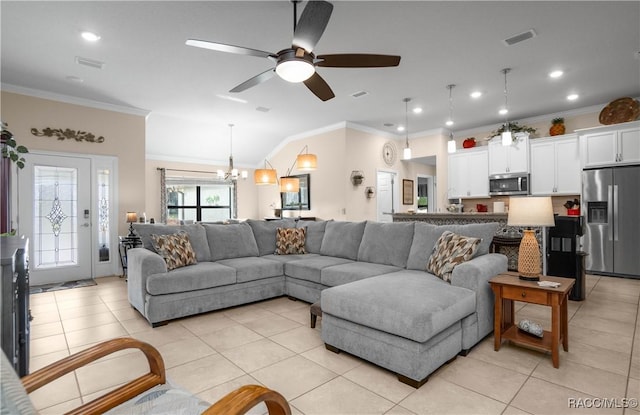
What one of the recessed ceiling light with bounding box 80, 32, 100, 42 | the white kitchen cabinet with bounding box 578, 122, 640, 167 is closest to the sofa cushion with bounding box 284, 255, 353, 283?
the recessed ceiling light with bounding box 80, 32, 100, 42

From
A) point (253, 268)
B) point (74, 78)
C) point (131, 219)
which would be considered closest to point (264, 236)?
point (253, 268)

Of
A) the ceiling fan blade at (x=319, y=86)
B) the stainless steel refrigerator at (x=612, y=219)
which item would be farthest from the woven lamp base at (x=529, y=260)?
the stainless steel refrigerator at (x=612, y=219)

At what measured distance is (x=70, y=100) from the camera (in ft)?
17.3

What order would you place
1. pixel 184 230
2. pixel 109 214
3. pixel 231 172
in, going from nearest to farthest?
1. pixel 184 230
2. pixel 109 214
3. pixel 231 172

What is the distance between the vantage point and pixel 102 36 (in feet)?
11.3

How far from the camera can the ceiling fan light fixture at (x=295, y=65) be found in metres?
2.65

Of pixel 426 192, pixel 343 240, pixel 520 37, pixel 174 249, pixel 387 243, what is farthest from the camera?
pixel 426 192

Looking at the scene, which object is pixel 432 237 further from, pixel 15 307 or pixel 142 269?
pixel 15 307

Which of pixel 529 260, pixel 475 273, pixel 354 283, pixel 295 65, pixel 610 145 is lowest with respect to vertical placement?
pixel 354 283

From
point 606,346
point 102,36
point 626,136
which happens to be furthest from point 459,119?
point 102,36

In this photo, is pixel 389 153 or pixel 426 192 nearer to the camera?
pixel 389 153

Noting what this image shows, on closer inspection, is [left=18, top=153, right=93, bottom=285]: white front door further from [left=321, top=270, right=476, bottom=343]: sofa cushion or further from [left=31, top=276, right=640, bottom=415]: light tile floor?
[left=321, top=270, right=476, bottom=343]: sofa cushion

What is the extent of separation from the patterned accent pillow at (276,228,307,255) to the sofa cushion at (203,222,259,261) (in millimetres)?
324

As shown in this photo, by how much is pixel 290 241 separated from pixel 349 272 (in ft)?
4.65
